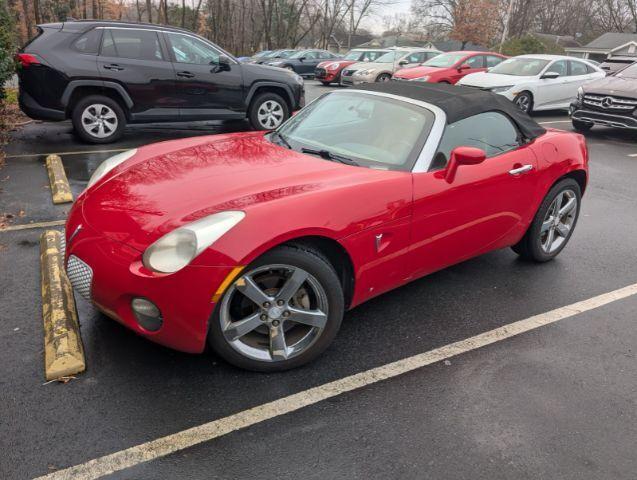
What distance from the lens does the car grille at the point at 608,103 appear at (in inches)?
399

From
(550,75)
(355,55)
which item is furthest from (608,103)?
(355,55)

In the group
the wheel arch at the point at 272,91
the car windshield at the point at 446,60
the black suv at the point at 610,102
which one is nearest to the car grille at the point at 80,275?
the wheel arch at the point at 272,91

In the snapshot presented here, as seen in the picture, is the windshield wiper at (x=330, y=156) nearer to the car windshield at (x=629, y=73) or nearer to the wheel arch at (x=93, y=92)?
the wheel arch at (x=93, y=92)

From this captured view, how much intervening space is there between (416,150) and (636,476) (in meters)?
2.07

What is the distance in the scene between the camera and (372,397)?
261 cm

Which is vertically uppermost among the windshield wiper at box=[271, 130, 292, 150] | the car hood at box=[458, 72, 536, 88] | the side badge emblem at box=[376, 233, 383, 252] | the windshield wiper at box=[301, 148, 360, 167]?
the car hood at box=[458, 72, 536, 88]

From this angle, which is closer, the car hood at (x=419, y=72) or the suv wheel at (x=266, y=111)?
the suv wheel at (x=266, y=111)

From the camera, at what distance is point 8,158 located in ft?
22.5

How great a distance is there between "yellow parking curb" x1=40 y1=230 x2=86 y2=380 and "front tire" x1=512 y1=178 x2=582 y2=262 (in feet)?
11.3

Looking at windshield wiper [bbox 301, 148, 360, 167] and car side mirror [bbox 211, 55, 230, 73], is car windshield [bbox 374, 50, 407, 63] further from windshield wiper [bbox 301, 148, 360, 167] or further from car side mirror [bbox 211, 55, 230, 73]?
windshield wiper [bbox 301, 148, 360, 167]

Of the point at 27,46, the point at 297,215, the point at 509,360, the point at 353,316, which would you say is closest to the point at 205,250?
the point at 297,215

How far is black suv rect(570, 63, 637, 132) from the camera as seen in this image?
1013cm

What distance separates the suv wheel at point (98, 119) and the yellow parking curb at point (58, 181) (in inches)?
42.3

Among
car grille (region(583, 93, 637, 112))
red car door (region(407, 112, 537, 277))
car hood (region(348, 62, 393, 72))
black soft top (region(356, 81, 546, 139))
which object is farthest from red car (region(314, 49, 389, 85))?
red car door (region(407, 112, 537, 277))
